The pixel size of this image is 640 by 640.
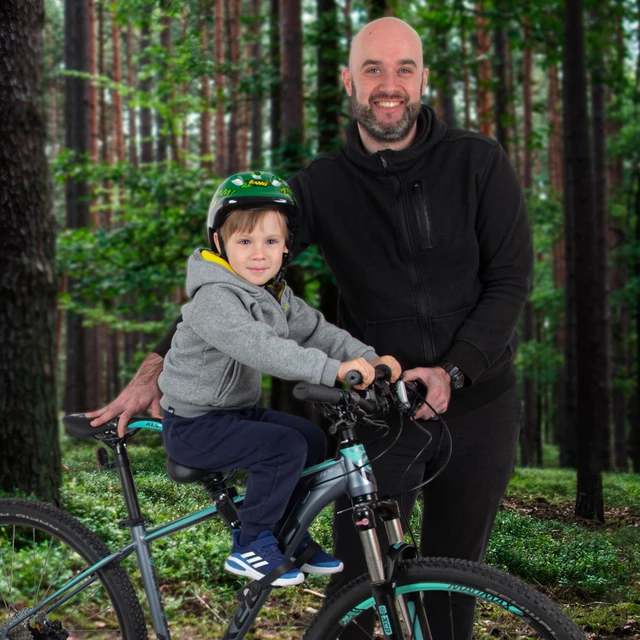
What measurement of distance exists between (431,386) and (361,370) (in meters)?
0.44

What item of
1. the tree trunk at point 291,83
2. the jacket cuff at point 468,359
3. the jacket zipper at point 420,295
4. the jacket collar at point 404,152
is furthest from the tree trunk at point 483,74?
the jacket cuff at point 468,359

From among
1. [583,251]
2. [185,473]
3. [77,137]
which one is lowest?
[185,473]

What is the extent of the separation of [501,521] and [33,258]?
10.6 feet

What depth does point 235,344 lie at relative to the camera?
2.54 m

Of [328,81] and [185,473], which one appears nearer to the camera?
[185,473]

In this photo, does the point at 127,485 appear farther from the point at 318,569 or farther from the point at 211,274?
the point at 211,274

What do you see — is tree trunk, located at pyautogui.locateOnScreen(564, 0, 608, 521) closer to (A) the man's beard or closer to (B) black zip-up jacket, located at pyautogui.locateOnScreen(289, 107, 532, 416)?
(B) black zip-up jacket, located at pyautogui.locateOnScreen(289, 107, 532, 416)

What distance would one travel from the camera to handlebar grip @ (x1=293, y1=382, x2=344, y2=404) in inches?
92.4

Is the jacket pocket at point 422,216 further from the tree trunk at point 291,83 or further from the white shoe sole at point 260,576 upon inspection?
the tree trunk at point 291,83

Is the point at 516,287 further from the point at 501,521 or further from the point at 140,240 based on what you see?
the point at 140,240

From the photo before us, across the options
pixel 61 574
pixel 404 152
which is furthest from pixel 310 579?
pixel 404 152

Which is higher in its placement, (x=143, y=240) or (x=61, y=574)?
(x=143, y=240)

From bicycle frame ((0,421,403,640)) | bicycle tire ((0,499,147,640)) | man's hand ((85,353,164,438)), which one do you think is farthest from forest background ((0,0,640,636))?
man's hand ((85,353,164,438))

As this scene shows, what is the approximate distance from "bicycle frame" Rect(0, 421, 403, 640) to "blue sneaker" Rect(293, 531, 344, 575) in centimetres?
10
